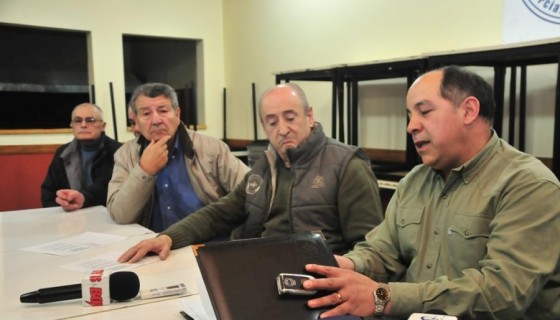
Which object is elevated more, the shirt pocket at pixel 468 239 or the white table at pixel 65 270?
the shirt pocket at pixel 468 239

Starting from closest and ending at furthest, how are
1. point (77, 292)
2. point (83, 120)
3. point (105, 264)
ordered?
point (77, 292) < point (105, 264) < point (83, 120)

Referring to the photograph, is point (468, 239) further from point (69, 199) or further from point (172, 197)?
point (69, 199)

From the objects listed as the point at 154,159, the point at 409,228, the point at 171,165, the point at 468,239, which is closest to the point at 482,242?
the point at 468,239

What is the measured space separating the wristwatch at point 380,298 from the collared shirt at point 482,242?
0.05 ft

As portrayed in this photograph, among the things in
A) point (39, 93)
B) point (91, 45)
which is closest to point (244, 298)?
point (91, 45)

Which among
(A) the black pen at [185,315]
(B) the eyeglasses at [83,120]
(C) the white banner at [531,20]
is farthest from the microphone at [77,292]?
(C) the white banner at [531,20]

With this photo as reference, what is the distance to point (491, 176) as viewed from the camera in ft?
4.06

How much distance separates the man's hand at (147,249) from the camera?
1.53 metres

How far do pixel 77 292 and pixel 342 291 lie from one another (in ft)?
2.19

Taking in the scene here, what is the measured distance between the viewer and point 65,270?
1.48 m

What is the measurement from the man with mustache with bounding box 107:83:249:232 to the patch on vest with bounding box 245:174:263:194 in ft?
1.37

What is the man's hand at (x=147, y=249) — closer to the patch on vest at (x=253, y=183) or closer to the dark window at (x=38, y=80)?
the patch on vest at (x=253, y=183)

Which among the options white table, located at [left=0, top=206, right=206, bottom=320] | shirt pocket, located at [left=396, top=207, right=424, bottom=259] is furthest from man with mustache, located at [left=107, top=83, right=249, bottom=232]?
shirt pocket, located at [left=396, top=207, right=424, bottom=259]

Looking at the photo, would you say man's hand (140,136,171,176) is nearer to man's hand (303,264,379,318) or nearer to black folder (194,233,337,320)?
black folder (194,233,337,320)
